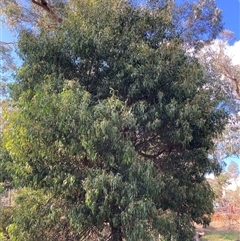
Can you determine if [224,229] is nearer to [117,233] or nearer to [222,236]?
[222,236]

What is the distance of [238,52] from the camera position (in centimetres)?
923

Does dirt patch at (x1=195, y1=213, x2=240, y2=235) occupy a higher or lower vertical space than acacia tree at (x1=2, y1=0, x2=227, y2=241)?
lower

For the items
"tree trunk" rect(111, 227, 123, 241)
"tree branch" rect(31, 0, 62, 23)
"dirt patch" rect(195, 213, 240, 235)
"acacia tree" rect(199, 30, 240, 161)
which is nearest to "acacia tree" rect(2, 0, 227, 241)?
"tree trunk" rect(111, 227, 123, 241)

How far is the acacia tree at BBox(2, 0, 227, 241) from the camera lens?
143 inches

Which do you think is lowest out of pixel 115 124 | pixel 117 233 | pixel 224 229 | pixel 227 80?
pixel 224 229

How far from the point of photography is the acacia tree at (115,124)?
143 inches

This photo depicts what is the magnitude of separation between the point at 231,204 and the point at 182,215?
9.35 metres

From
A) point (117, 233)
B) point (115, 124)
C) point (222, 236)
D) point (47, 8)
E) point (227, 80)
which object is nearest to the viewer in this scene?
point (115, 124)

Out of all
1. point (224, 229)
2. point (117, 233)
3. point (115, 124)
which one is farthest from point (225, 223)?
point (115, 124)

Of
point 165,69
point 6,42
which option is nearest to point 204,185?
point 165,69

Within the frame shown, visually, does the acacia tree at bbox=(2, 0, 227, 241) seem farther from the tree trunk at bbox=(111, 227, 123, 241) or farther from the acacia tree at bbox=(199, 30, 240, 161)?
the acacia tree at bbox=(199, 30, 240, 161)

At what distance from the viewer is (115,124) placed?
3.64 meters

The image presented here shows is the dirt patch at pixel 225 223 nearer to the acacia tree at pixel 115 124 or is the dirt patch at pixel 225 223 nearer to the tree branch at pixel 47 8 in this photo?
the acacia tree at pixel 115 124

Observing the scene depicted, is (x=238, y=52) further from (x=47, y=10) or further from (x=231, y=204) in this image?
(x=231, y=204)
